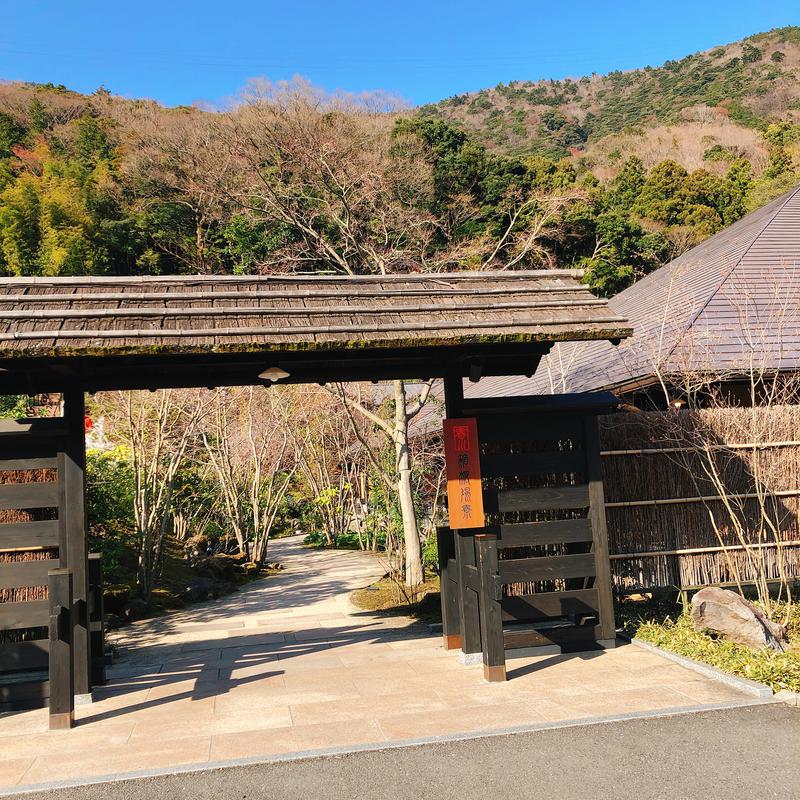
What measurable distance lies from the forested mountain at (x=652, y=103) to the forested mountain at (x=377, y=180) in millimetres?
265

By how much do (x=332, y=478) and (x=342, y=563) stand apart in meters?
6.06

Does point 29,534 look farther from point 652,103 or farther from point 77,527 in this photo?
point 652,103

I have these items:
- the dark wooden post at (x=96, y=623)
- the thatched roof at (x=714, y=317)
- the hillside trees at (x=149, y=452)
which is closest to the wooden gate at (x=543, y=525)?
the thatched roof at (x=714, y=317)

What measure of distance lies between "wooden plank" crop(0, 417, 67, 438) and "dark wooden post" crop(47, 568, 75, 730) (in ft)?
3.77

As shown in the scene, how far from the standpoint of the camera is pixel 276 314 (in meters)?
5.51

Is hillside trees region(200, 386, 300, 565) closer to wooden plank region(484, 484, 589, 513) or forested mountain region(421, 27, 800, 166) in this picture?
wooden plank region(484, 484, 589, 513)

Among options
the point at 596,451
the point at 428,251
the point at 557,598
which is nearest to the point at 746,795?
the point at 557,598

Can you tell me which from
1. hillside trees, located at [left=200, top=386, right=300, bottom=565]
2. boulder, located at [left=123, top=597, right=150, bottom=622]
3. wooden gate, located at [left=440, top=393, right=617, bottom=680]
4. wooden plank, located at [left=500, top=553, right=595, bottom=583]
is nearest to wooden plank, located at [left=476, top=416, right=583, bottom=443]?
wooden gate, located at [left=440, top=393, right=617, bottom=680]

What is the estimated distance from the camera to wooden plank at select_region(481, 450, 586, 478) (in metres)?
6.12

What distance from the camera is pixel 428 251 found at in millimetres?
15203

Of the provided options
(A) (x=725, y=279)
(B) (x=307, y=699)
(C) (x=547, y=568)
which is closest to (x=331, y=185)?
(A) (x=725, y=279)

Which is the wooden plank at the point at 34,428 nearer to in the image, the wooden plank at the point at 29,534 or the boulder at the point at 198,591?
the wooden plank at the point at 29,534

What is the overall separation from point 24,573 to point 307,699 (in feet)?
7.82

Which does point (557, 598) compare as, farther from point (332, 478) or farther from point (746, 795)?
point (332, 478)
